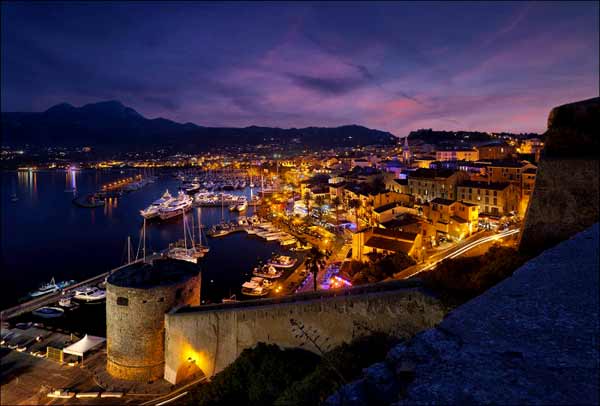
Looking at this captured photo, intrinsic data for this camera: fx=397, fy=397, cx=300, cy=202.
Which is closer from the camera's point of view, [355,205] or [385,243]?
[385,243]

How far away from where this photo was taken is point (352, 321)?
6.73 metres

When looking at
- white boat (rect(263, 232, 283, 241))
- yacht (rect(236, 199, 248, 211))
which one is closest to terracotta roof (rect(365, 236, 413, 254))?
white boat (rect(263, 232, 283, 241))

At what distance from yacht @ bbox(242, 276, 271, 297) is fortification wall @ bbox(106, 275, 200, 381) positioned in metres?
8.68

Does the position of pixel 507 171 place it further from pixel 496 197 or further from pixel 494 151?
pixel 494 151

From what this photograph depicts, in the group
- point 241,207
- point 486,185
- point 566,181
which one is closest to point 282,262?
point 486,185

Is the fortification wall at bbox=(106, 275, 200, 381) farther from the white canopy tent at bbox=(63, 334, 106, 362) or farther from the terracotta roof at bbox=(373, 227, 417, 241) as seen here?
the terracotta roof at bbox=(373, 227, 417, 241)

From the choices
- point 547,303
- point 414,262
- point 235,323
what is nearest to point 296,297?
point 235,323

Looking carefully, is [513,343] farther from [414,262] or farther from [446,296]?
[414,262]

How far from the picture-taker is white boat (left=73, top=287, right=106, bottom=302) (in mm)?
17234

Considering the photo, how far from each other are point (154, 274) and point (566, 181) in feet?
29.2

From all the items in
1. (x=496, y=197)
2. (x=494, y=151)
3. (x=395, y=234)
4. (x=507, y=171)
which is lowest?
(x=395, y=234)

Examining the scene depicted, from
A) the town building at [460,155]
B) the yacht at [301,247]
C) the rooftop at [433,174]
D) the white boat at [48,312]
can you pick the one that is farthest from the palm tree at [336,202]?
the white boat at [48,312]

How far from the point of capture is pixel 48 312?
16.0 meters

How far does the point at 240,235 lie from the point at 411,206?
12497 millimetres
